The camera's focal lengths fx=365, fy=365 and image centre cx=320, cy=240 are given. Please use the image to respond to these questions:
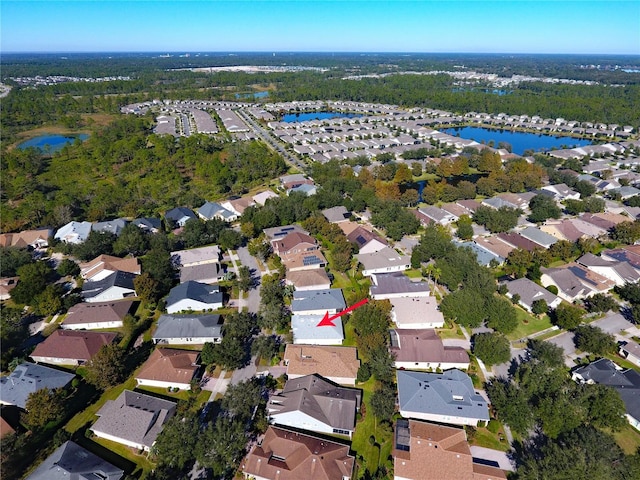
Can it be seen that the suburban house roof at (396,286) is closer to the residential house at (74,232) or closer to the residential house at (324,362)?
the residential house at (324,362)

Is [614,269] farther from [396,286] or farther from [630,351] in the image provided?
[396,286]

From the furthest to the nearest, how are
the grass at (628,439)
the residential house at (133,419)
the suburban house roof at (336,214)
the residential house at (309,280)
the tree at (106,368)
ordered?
the suburban house roof at (336,214) < the residential house at (309,280) < the tree at (106,368) < the residential house at (133,419) < the grass at (628,439)

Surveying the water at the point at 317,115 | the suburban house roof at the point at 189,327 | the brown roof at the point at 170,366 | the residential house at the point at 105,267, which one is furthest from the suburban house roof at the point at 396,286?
the water at the point at 317,115

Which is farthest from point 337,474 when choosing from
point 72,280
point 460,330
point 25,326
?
point 72,280

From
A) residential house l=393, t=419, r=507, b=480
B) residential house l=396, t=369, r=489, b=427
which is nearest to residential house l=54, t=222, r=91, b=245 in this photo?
residential house l=396, t=369, r=489, b=427

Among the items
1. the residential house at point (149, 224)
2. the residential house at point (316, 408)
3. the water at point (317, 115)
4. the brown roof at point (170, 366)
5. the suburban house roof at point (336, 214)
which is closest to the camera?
the residential house at point (316, 408)

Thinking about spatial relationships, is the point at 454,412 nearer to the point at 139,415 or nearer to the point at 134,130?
the point at 139,415
